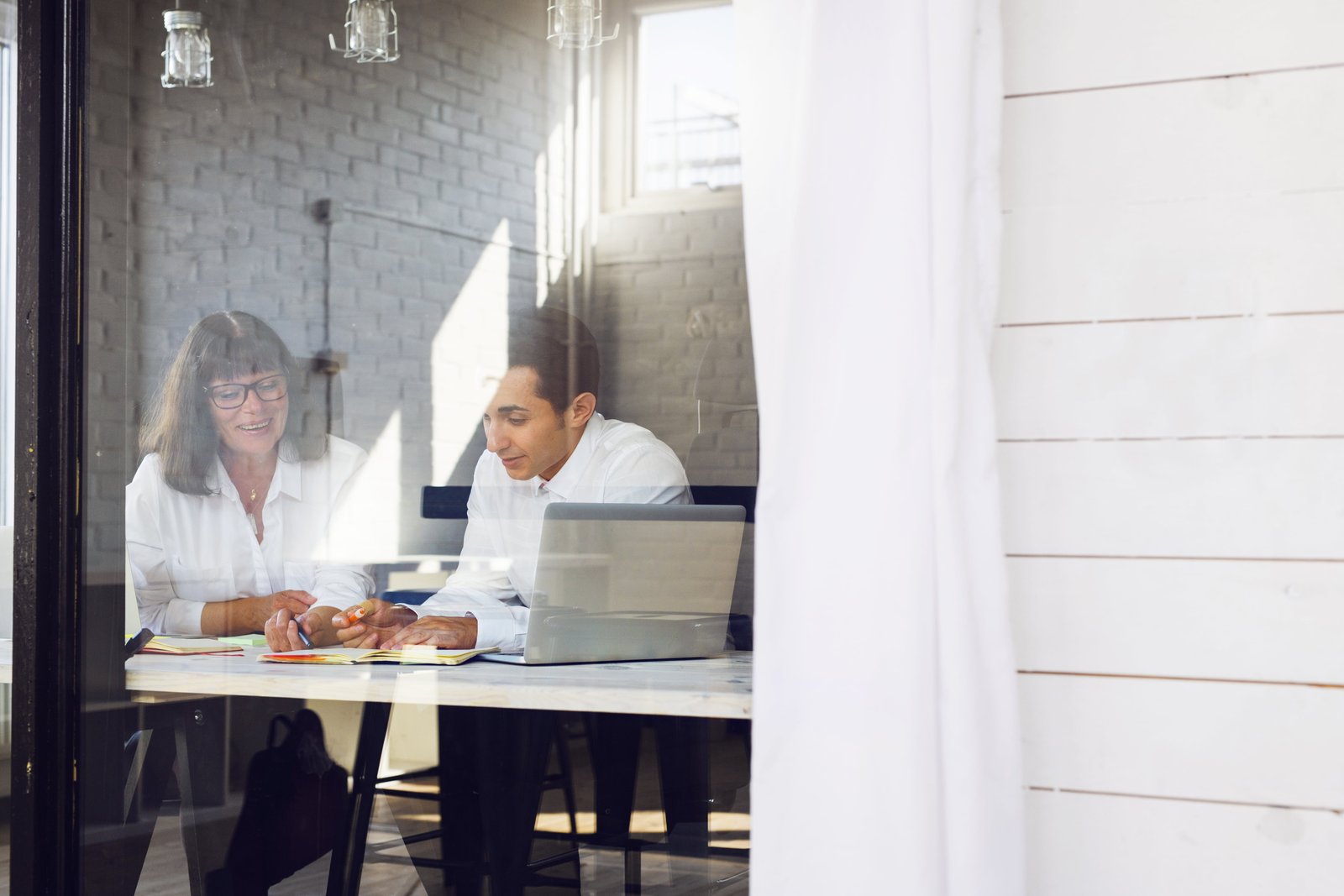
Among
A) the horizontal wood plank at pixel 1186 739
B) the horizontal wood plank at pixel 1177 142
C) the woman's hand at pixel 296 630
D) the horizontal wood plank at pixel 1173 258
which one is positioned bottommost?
the horizontal wood plank at pixel 1186 739

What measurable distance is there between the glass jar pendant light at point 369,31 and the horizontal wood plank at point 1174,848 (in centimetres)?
182

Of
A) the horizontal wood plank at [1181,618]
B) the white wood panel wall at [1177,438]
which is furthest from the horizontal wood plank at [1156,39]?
the horizontal wood plank at [1181,618]

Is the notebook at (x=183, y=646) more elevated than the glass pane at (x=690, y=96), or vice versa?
the glass pane at (x=690, y=96)

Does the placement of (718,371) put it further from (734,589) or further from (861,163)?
(861,163)

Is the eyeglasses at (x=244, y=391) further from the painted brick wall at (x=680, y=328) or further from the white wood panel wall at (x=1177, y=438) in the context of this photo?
the white wood panel wall at (x=1177, y=438)

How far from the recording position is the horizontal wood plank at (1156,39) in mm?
1172

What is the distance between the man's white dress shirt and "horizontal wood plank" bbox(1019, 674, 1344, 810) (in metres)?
0.54

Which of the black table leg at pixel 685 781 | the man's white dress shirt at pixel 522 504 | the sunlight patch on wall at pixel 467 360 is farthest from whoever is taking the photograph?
the sunlight patch on wall at pixel 467 360

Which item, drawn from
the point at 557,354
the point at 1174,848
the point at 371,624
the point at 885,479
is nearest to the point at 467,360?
the point at 557,354

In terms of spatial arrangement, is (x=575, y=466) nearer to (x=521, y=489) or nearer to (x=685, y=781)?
(x=521, y=489)

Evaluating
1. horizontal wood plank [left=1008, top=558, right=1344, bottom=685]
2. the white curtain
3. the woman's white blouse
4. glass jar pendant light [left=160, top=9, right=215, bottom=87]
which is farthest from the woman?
horizontal wood plank [left=1008, top=558, right=1344, bottom=685]

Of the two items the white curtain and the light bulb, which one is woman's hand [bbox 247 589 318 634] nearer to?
the white curtain

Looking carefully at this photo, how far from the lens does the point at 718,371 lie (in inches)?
62.2

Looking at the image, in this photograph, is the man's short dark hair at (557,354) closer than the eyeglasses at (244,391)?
Yes
